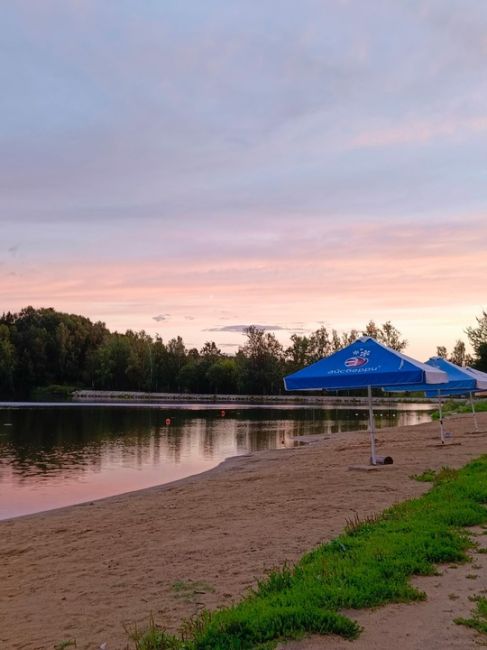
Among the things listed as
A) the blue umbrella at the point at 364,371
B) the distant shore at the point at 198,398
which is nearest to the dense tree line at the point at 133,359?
the distant shore at the point at 198,398

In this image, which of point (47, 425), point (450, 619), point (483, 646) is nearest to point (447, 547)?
point (450, 619)

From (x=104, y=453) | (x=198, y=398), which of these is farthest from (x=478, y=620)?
(x=198, y=398)

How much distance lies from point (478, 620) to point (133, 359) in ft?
475

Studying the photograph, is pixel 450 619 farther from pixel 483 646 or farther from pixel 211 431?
Result: pixel 211 431

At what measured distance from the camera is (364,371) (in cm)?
1548

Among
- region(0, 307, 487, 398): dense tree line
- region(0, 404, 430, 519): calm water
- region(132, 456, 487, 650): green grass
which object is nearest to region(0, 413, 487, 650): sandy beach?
region(132, 456, 487, 650): green grass

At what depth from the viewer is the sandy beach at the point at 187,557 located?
241 inches

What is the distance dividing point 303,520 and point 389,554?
3.68 metres

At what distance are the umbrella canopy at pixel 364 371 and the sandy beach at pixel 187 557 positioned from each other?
2264mm

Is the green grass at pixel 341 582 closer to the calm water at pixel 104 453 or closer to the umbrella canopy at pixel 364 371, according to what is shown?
the umbrella canopy at pixel 364 371

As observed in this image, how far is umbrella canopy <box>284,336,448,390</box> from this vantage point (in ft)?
50.0

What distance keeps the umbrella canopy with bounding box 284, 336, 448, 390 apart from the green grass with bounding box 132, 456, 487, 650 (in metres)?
5.46

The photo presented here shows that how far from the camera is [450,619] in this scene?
5578 mm

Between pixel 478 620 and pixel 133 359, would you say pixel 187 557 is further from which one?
pixel 133 359
